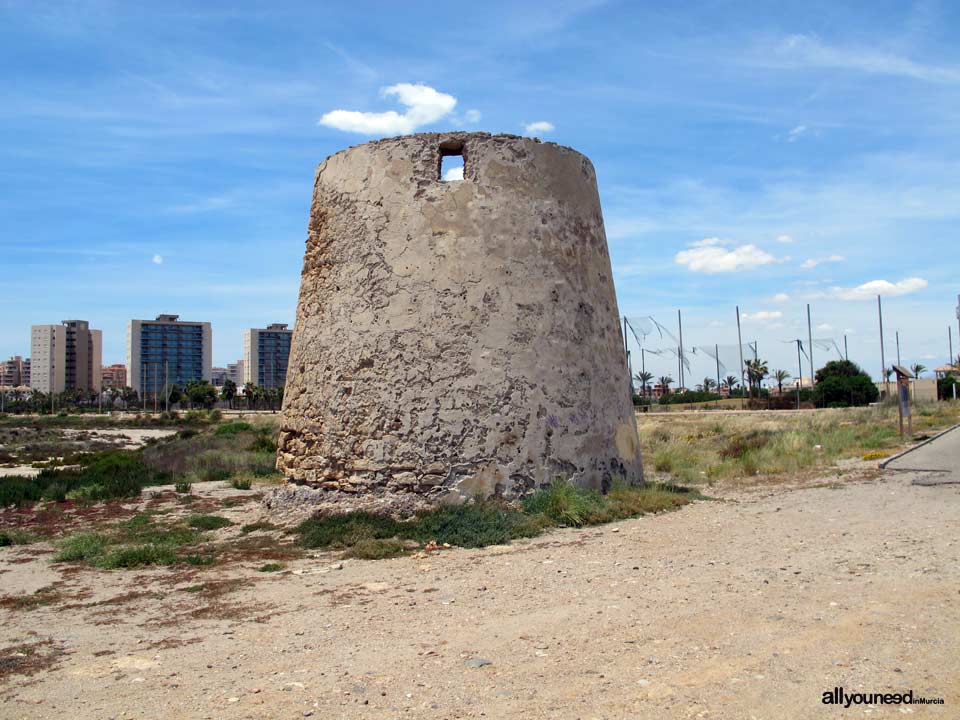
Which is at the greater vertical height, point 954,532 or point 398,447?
point 398,447

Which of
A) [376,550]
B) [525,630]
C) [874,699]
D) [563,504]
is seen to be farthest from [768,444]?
[874,699]

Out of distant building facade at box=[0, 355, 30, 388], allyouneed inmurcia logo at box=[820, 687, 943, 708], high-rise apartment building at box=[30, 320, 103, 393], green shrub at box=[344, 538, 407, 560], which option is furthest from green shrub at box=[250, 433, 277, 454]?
Answer: distant building facade at box=[0, 355, 30, 388]

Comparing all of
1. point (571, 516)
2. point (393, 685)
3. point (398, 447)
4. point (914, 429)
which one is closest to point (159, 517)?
point (398, 447)

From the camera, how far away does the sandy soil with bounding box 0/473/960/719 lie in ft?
12.3

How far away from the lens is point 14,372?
185m

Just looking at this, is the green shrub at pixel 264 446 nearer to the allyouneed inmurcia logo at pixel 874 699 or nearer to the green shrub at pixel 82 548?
the green shrub at pixel 82 548

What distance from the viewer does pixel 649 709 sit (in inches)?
139

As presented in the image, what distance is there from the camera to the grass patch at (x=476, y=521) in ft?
25.3

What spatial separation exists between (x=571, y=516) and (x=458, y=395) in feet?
5.97

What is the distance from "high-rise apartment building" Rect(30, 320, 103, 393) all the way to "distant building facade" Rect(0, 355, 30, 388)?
47988 millimetres

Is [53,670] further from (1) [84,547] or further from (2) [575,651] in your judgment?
(1) [84,547]

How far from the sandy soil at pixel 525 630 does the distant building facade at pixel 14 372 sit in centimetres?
20066

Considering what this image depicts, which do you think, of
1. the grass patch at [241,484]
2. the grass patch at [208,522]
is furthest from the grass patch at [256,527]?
the grass patch at [241,484]

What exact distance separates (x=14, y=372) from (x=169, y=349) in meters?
77.9
